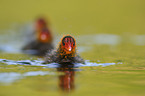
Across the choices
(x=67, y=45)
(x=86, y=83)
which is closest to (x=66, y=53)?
(x=67, y=45)

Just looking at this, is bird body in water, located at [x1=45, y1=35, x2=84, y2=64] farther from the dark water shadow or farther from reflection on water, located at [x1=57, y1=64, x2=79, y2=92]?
reflection on water, located at [x1=57, y1=64, x2=79, y2=92]

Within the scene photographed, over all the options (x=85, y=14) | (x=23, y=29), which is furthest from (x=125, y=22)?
(x=23, y=29)

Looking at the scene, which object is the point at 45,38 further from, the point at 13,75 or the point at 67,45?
the point at 13,75

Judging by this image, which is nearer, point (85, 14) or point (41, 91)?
point (41, 91)

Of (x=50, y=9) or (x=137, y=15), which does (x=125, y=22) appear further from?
(x=50, y=9)

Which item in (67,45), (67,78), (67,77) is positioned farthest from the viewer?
(67,45)

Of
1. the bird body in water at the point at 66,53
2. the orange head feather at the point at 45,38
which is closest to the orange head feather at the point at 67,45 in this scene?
the bird body in water at the point at 66,53
